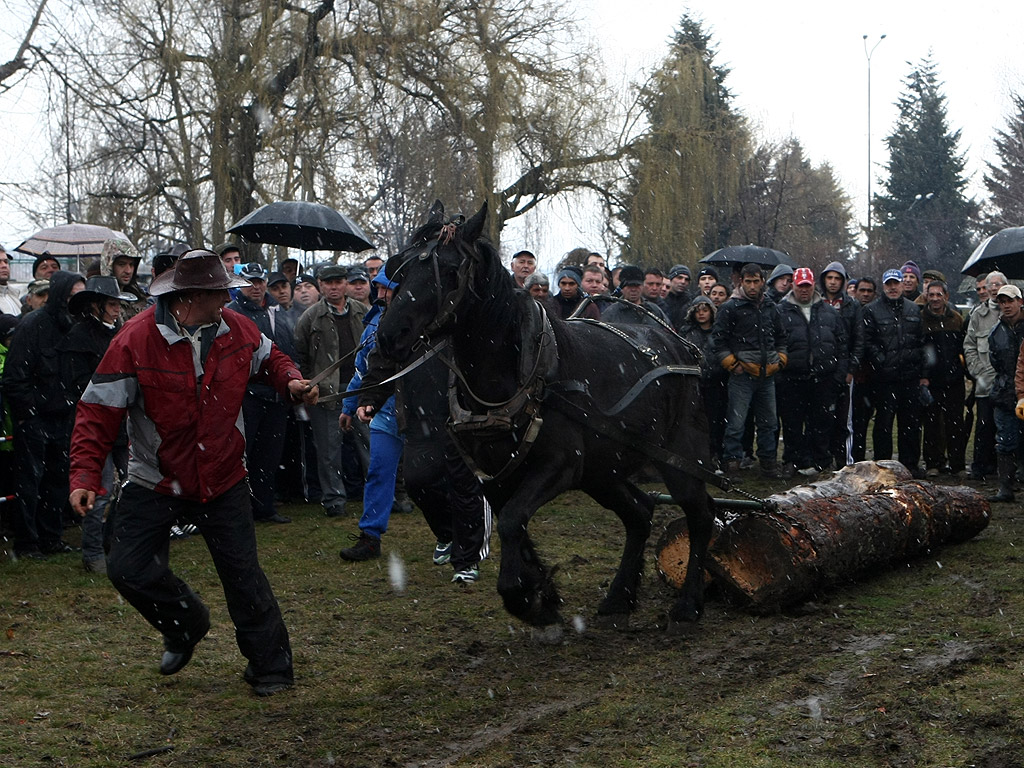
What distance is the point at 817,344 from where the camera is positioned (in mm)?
12203

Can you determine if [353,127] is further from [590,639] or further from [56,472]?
[590,639]

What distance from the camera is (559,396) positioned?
5.78 meters

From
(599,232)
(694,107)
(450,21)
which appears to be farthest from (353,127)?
(694,107)

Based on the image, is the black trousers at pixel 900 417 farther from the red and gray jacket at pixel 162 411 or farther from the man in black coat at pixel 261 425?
the red and gray jacket at pixel 162 411

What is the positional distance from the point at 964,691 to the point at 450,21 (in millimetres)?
18658

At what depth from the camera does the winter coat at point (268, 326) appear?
32.7 ft

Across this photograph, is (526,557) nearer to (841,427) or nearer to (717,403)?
(717,403)

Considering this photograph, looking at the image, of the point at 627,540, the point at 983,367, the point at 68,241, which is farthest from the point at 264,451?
the point at 983,367

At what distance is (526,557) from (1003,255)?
7436mm

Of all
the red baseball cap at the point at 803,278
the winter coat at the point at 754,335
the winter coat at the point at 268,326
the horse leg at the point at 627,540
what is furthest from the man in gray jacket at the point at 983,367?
the winter coat at the point at 268,326

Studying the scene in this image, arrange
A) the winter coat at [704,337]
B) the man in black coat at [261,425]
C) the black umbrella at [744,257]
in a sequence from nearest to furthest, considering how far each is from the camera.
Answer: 1. the man in black coat at [261,425]
2. the winter coat at [704,337]
3. the black umbrella at [744,257]

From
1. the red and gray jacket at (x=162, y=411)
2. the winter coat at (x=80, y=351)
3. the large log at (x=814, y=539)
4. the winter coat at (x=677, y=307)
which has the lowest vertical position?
the large log at (x=814, y=539)

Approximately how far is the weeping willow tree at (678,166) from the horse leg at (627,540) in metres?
18.6

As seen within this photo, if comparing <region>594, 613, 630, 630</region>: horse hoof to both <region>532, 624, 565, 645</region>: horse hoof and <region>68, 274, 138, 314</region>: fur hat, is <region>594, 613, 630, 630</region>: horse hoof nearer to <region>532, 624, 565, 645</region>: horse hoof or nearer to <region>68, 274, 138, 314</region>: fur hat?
<region>532, 624, 565, 645</region>: horse hoof
